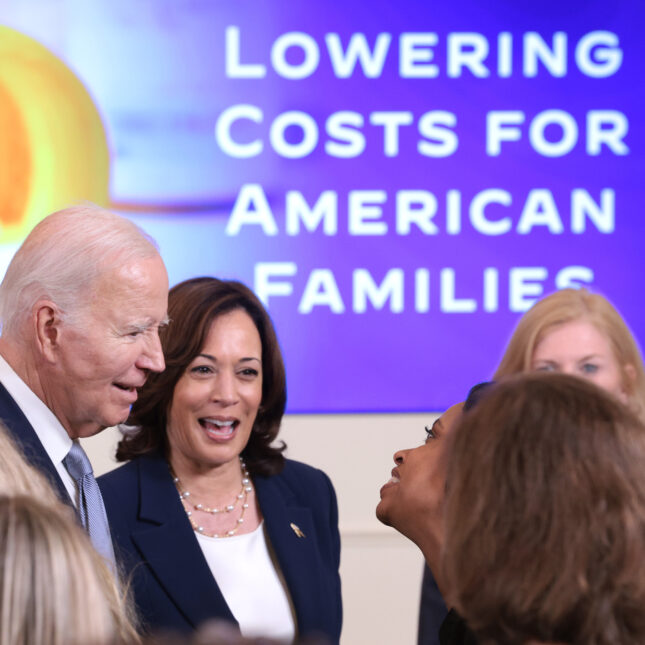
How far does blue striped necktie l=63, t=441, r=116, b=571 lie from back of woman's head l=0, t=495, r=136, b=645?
0.91 meters

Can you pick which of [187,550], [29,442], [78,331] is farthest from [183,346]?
[29,442]

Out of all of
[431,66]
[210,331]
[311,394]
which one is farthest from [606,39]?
[210,331]

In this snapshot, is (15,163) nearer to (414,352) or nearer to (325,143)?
(325,143)

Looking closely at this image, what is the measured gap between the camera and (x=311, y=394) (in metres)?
4.15

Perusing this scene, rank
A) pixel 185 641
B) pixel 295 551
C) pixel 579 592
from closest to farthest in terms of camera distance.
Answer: pixel 185 641, pixel 579 592, pixel 295 551

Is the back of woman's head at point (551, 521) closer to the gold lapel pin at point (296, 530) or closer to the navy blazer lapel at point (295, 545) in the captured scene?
the navy blazer lapel at point (295, 545)

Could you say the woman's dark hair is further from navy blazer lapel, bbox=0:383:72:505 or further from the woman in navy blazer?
navy blazer lapel, bbox=0:383:72:505

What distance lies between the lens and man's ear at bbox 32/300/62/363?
2.09 meters

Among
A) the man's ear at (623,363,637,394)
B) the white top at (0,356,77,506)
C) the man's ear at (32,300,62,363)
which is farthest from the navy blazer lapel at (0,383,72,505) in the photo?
the man's ear at (623,363,637,394)

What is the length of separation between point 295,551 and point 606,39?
263 cm

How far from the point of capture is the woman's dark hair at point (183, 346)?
9.18 feet

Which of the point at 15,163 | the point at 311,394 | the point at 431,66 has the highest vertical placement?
the point at 431,66

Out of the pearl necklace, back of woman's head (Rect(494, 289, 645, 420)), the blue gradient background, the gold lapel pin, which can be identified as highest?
the blue gradient background

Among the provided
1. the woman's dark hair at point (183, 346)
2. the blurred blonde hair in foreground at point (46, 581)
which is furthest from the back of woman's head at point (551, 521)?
the woman's dark hair at point (183, 346)
